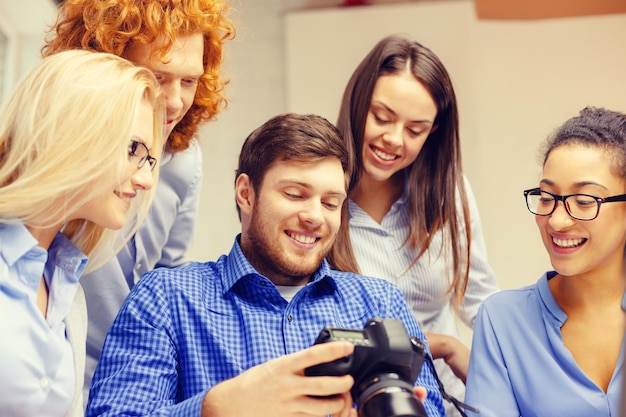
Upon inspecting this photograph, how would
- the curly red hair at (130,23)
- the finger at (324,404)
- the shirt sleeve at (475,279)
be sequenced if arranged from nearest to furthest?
1. the finger at (324,404)
2. the curly red hair at (130,23)
3. the shirt sleeve at (475,279)

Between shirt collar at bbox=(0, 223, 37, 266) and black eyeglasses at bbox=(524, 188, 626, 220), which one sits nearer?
shirt collar at bbox=(0, 223, 37, 266)

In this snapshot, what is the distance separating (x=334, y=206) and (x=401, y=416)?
2.11ft

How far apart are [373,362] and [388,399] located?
0.07 m

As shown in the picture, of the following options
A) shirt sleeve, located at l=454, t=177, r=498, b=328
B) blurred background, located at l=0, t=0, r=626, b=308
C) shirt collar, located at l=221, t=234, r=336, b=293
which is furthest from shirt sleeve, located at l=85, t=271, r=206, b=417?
blurred background, located at l=0, t=0, r=626, b=308

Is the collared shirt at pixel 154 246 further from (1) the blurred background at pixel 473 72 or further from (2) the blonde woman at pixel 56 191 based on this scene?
(1) the blurred background at pixel 473 72

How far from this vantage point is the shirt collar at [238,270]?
1526mm

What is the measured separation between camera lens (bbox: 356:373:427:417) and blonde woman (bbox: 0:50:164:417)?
0.48 meters

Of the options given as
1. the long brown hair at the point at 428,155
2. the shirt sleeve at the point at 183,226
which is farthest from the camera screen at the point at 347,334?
the shirt sleeve at the point at 183,226

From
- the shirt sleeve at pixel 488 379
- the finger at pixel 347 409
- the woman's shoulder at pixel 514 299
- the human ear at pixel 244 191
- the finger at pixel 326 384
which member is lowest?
the shirt sleeve at pixel 488 379

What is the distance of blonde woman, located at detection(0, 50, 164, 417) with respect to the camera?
1.16 m

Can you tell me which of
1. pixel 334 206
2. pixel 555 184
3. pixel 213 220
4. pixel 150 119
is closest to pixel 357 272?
pixel 334 206

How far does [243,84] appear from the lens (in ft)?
10.5

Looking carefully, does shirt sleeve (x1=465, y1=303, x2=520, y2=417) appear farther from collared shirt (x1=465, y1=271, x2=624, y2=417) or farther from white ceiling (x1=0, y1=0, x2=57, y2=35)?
white ceiling (x1=0, y1=0, x2=57, y2=35)

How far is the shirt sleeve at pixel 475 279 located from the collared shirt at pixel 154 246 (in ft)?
2.34
